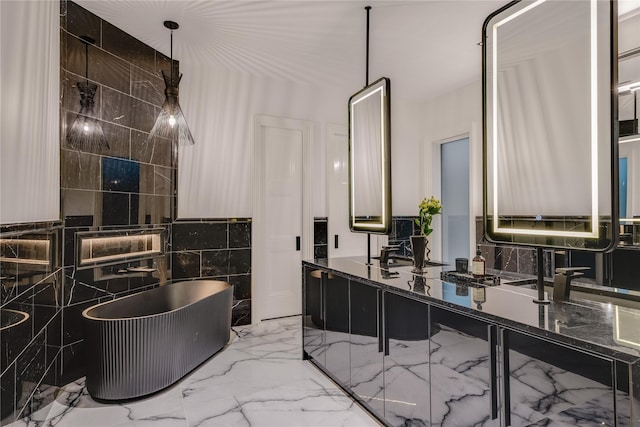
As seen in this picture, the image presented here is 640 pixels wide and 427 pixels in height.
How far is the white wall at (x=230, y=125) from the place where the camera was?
379 centimetres

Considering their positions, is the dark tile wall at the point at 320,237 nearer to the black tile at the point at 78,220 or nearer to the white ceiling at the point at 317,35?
the white ceiling at the point at 317,35

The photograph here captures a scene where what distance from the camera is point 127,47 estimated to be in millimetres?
3213

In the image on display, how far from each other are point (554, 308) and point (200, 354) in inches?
99.2

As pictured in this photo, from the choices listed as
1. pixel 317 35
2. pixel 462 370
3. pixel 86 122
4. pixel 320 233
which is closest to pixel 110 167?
pixel 86 122

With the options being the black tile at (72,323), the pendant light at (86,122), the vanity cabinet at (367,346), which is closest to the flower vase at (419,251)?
the vanity cabinet at (367,346)

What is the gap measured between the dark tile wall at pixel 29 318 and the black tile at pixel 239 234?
5.23 feet

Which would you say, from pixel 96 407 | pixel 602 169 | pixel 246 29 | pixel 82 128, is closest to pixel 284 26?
pixel 246 29

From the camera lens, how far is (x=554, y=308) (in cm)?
140

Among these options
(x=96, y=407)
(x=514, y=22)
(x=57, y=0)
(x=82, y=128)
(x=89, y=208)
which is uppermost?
(x=57, y=0)

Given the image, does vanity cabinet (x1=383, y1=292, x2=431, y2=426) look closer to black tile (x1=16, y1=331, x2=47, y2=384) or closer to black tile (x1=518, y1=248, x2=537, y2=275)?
black tile (x1=16, y1=331, x2=47, y2=384)

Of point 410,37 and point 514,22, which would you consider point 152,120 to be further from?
point 514,22

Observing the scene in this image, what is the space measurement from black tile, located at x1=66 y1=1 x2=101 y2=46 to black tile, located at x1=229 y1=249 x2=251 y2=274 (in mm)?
2235

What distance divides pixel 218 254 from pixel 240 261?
0.25 m

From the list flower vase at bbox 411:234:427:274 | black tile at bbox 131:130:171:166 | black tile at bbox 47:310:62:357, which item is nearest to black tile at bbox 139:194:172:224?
black tile at bbox 131:130:171:166
